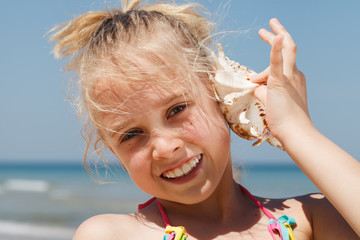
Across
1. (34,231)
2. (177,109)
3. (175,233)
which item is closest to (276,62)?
(177,109)

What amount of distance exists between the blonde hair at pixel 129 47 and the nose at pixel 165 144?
0.24 m

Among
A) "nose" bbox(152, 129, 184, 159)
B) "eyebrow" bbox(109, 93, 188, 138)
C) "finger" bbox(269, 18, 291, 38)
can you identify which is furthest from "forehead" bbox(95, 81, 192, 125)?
"finger" bbox(269, 18, 291, 38)

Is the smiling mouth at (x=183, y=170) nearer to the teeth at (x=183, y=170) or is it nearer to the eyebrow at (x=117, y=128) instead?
the teeth at (x=183, y=170)

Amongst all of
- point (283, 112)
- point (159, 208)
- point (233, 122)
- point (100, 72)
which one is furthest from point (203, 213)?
point (100, 72)

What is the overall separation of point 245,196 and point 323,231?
49cm

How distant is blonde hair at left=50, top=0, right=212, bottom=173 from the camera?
7.63ft

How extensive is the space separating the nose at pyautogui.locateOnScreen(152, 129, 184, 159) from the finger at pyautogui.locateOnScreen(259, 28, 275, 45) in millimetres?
656

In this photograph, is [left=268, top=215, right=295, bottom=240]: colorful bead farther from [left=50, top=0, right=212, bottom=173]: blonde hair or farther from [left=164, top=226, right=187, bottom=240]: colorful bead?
[left=50, top=0, right=212, bottom=173]: blonde hair

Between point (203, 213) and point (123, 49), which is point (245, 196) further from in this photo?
point (123, 49)

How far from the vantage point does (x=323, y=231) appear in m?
2.42

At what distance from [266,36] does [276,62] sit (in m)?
0.29

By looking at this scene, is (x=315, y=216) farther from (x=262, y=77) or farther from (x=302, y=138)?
(x=262, y=77)

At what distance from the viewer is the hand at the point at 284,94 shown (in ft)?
6.94

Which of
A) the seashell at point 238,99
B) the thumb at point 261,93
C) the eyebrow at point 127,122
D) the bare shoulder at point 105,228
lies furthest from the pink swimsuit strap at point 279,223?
the thumb at point 261,93
